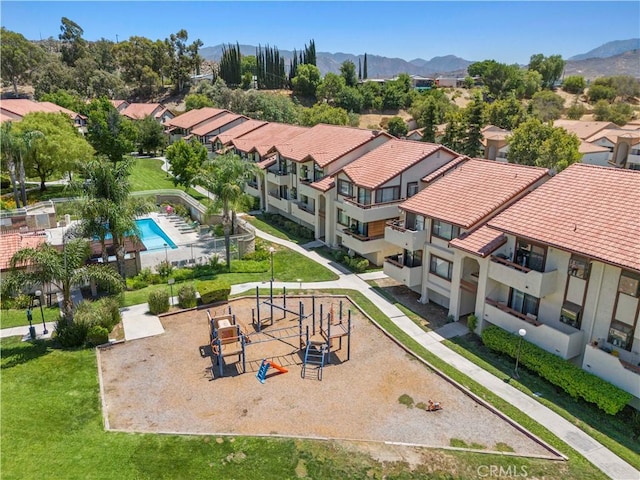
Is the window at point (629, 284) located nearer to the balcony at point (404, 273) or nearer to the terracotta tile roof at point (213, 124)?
the balcony at point (404, 273)

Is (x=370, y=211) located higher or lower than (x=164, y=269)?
higher

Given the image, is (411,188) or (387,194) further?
(411,188)

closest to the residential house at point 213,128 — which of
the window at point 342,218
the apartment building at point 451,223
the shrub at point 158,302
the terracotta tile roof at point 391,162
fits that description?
the window at point 342,218

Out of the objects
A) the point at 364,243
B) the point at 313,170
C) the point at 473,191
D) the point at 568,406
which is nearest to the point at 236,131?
the point at 313,170

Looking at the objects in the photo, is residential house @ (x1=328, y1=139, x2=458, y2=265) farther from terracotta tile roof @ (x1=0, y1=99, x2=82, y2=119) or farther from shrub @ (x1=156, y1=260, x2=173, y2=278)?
terracotta tile roof @ (x1=0, y1=99, x2=82, y2=119)

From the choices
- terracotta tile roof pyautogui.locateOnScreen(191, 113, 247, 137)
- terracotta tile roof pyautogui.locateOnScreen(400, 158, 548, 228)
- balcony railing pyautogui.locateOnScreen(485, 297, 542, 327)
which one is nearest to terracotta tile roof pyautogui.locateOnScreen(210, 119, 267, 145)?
terracotta tile roof pyautogui.locateOnScreen(191, 113, 247, 137)

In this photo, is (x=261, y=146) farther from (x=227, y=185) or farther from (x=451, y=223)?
(x=451, y=223)

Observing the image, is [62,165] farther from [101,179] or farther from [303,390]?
[303,390]

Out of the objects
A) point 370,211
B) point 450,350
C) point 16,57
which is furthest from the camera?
point 16,57

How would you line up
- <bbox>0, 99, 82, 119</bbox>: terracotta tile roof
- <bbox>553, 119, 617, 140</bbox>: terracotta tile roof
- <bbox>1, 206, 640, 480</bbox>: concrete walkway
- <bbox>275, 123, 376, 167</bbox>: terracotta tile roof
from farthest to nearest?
<bbox>553, 119, 617, 140</bbox>: terracotta tile roof < <bbox>0, 99, 82, 119</bbox>: terracotta tile roof < <bbox>275, 123, 376, 167</bbox>: terracotta tile roof < <bbox>1, 206, 640, 480</bbox>: concrete walkway
